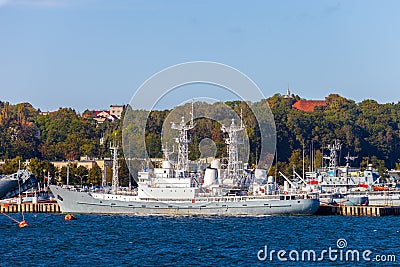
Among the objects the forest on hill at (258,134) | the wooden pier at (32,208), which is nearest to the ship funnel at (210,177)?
the wooden pier at (32,208)

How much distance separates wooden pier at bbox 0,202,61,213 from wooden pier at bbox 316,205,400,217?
25.9 m

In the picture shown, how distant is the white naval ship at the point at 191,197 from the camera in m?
93.6

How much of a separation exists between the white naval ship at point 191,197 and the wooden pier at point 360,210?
3.87 metres

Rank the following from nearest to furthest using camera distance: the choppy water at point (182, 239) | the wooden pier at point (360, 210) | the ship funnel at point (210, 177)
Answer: the choppy water at point (182, 239) → the ship funnel at point (210, 177) → the wooden pier at point (360, 210)

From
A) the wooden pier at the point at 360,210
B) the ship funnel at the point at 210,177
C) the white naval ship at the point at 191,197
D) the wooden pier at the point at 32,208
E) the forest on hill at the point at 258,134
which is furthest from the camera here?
the forest on hill at the point at 258,134

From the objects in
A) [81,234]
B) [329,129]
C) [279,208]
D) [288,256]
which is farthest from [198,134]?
[288,256]

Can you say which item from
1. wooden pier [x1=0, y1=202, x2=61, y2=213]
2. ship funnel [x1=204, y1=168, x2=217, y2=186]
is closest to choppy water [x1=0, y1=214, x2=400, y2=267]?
ship funnel [x1=204, y1=168, x2=217, y2=186]

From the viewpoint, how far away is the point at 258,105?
163m

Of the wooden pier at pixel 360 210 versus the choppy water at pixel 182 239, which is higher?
the wooden pier at pixel 360 210

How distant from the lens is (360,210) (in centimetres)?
9919

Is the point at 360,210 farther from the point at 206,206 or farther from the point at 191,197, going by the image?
the point at 191,197

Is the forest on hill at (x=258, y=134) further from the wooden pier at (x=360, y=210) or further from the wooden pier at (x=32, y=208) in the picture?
the wooden pier at (x=360, y=210)

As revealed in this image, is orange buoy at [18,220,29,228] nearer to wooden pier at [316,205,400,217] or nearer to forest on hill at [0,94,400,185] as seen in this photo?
wooden pier at [316,205,400,217]

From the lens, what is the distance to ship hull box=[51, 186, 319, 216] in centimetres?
9344
